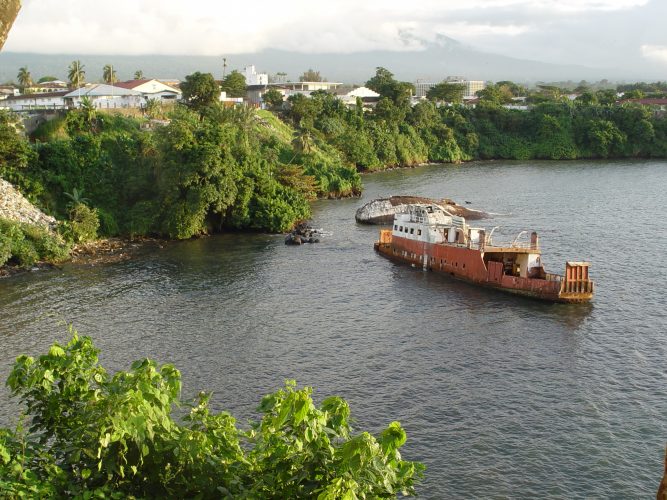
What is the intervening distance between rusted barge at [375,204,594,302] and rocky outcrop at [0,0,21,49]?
36.7m

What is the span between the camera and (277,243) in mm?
58656

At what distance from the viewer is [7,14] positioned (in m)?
9.69

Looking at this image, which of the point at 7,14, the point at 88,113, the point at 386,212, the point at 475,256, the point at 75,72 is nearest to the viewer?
the point at 7,14

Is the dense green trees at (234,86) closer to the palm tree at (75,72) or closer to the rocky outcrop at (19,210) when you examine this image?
the palm tree at (75,72)

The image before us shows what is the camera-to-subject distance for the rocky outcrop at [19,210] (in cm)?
5372

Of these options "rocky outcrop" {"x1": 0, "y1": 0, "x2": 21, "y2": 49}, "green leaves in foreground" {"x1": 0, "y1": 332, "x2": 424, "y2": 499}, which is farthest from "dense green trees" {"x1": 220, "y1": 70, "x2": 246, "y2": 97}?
"rocky outcrop" {"x1": 0, "y1": 0, "x2": 21, "y2": 49}

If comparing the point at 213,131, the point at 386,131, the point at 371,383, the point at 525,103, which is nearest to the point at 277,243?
the point at 213,131

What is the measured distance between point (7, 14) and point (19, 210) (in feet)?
163

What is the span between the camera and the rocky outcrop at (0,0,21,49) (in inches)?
378

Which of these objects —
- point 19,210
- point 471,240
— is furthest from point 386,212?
point 19,210

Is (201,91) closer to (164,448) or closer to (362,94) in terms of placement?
(362,94)

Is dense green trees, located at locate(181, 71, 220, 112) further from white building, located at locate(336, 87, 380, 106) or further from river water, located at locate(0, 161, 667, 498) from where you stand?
white building, located at locate(336, 87, 380, 106)

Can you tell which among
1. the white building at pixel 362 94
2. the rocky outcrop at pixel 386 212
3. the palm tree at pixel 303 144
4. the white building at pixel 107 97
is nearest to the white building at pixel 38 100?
the white building at pixel 107 97

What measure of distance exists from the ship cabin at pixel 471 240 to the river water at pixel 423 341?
257 centimetres
